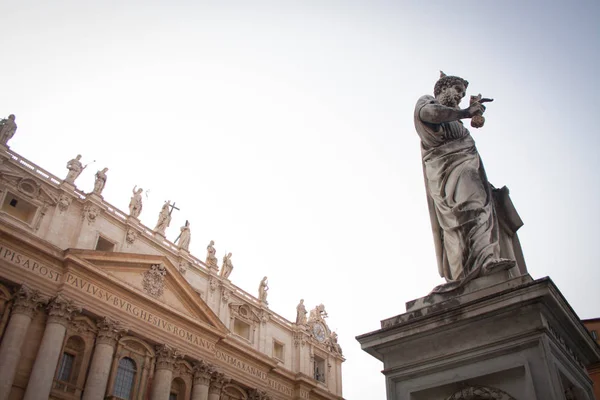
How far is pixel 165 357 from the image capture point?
26.4 m

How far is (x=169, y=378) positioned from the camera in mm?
26094

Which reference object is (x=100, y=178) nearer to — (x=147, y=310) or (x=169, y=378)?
(x=147, y=310)

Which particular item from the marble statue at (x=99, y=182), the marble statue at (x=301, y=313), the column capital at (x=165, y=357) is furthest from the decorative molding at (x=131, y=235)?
the marble statue at (x=301, y=313)

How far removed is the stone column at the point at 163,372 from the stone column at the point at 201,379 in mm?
1748

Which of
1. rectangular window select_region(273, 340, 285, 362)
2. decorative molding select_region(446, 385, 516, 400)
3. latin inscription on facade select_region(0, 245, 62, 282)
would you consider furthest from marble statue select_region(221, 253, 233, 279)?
decorative molding select_region(446, 385, 516, 400)

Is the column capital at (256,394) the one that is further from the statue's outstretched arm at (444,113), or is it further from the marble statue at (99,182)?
the statue's outstretched arm at (444,113)

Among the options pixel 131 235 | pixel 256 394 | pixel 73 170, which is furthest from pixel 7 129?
pixel 256 394

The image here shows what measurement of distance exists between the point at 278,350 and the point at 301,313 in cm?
409

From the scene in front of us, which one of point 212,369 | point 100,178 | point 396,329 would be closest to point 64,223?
point 100,178

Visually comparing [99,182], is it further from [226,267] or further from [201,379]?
[201,379]

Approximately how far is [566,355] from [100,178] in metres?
26.1

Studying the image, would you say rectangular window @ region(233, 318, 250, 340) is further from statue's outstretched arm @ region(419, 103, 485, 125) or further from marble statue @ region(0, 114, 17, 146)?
statue's outstretched arm @ region(419, 103, 485, 125)

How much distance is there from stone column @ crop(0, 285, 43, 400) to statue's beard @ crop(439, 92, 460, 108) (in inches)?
794

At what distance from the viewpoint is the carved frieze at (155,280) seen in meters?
27.0
